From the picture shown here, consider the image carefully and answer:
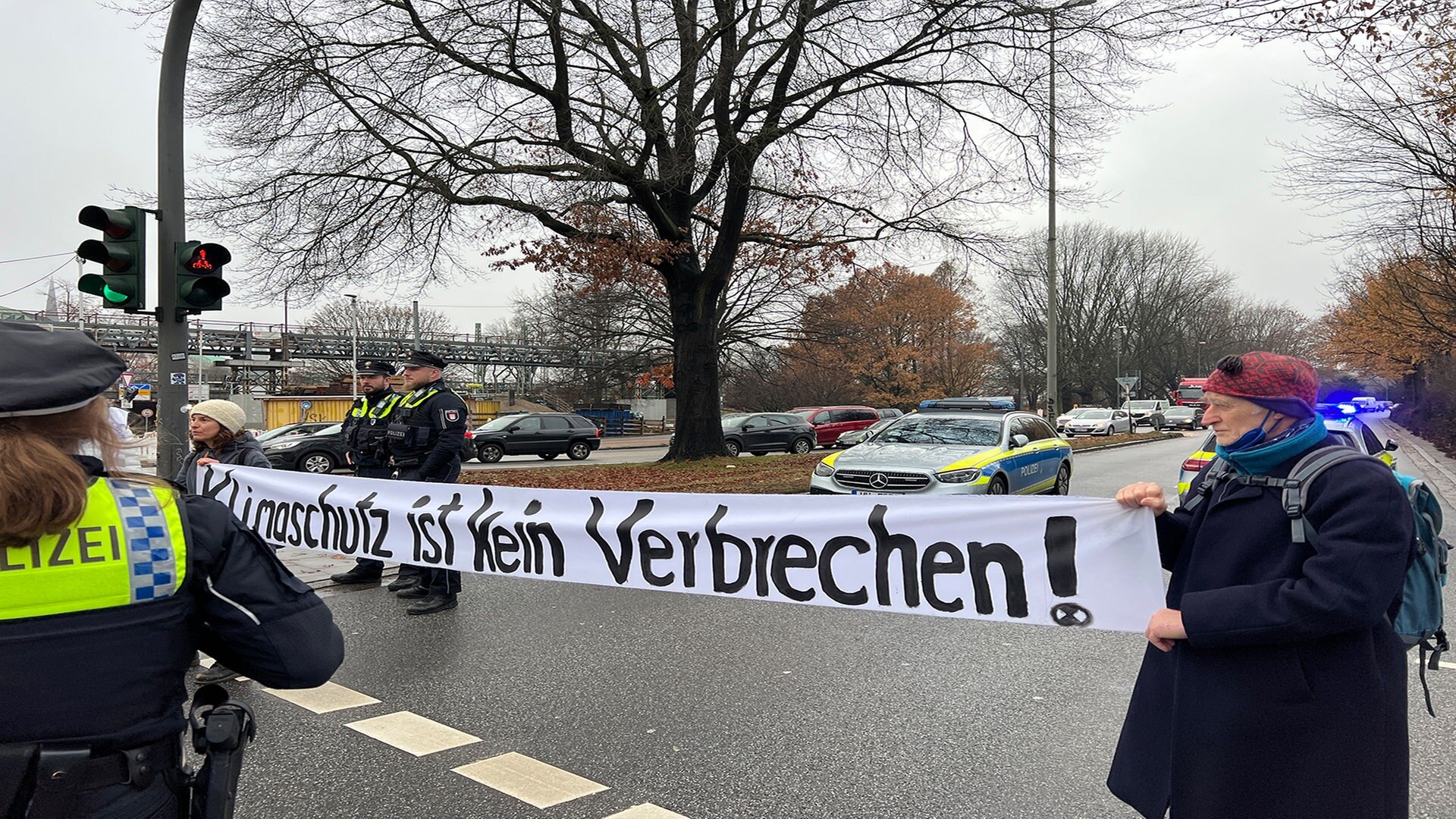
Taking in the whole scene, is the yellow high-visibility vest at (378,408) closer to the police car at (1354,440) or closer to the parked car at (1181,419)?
the police car at (1354,440)

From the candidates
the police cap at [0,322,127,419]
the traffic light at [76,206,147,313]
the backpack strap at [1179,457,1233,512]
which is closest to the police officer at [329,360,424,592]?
the traffic light at [76,206,147,313]

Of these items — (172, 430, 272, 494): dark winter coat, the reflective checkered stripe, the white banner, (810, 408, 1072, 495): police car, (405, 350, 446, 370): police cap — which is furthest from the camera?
(810, 408, 1072, 495): police car

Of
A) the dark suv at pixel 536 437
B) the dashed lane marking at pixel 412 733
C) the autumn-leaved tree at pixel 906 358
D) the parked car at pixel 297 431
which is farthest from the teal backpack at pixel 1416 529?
the autumn-leaved tree at pixel 906 358

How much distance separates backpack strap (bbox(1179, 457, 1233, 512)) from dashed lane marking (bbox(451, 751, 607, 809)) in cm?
245

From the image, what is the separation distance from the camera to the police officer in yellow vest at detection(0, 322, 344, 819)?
152 centimetres

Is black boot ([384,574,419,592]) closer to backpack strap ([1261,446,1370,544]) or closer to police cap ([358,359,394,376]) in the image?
police cap ([358,359,394,376])

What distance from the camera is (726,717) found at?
454 cm

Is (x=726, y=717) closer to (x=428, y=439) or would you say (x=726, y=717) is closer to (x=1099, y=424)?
(x=428, y=439)

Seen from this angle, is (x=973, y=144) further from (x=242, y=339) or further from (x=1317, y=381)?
(x=242, y=339)

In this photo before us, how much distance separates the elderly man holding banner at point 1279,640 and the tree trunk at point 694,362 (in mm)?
18271

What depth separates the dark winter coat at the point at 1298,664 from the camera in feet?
6.81

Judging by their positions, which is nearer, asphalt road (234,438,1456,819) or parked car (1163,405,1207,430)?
asphalt road (234,438,1456,819)

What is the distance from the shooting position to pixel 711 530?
13.7ft

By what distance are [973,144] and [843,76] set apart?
2.86 meters
